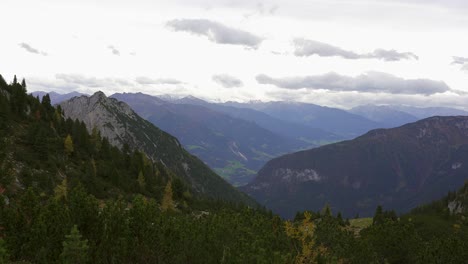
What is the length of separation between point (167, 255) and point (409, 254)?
4065cm

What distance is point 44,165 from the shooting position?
279ft

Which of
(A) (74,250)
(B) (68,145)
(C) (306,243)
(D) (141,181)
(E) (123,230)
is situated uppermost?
(B) (68,145)

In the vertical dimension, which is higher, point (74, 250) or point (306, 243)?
point (74, 250)

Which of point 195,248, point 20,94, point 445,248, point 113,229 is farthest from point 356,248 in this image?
point 20,94

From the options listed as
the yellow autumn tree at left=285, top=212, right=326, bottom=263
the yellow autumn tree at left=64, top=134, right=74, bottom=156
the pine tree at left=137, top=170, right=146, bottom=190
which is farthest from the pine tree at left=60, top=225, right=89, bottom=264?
the pine tree at left=137, top=170, right=146, bottom=190

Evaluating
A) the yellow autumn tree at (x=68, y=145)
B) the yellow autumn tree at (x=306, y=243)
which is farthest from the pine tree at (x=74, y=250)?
the yellow autumn tree at (x=68, y=145)

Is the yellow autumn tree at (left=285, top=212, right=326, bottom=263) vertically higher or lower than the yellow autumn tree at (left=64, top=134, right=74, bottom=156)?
lower

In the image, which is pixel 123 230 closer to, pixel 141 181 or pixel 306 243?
pixel 306 243

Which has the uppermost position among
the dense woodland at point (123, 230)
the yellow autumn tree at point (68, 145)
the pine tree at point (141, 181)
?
the yellow autumn tree at point (68, 145)

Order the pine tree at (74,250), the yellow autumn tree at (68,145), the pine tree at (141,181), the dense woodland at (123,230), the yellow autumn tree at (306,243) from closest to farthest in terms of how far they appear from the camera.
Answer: the pine tree at (74,250) → the dense woodland at (123,230) → the yellow autumn tree at (306,243) → the yellow autumn tree at (68,145) → the pine tree at (141,181)

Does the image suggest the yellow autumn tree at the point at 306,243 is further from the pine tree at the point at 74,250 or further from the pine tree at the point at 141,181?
the pine tree at the point at 141,181

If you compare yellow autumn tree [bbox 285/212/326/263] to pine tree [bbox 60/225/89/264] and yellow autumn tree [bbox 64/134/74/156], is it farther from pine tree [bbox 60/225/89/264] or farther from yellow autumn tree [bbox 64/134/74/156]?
yellow autumn tree [bbox 64/134/74/156]

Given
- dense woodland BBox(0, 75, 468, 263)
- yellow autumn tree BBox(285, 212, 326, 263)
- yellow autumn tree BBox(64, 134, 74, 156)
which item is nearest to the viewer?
dense woodland BBox(0, 75, 468, 263)

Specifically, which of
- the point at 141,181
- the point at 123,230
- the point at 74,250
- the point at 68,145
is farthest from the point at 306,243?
the point at 68,145
